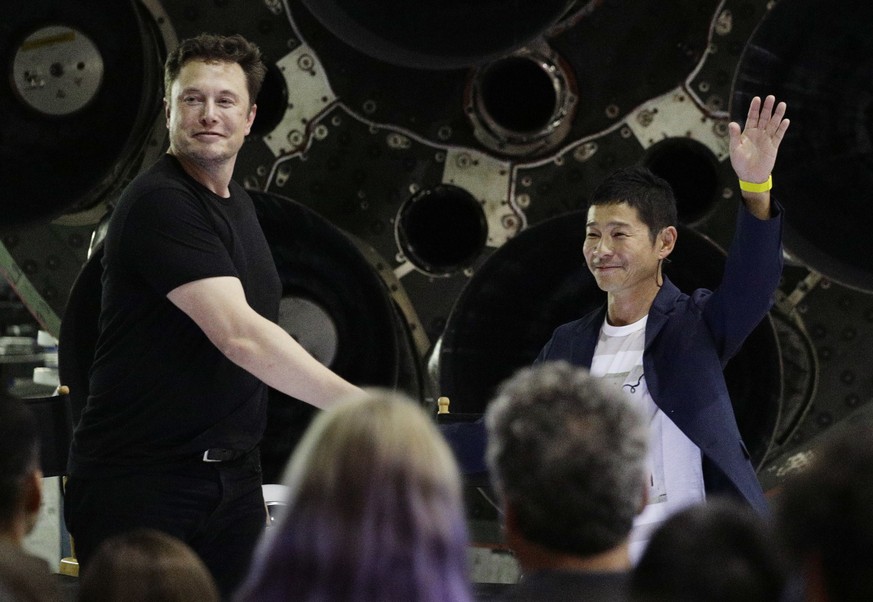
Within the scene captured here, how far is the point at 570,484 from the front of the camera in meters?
1.39

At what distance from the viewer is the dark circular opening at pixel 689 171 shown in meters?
3.73

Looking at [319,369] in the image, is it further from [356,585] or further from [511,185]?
[511,185]

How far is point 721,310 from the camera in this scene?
2514 mm

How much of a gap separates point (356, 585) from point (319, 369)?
0.98m

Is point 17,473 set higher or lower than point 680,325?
lower

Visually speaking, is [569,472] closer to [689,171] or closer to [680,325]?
[680,325]

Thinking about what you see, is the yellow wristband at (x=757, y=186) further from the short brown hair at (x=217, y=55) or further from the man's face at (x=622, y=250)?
the short brown hair at (x=217, y=55)

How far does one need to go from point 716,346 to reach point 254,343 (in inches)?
36.6

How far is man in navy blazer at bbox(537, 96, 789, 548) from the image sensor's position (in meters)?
2.43

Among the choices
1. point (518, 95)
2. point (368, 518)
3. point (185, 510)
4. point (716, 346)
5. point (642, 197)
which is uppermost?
point (518, 95)

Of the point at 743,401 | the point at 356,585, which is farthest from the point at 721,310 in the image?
the point at 356,585

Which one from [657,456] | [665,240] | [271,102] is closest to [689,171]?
[665,240]

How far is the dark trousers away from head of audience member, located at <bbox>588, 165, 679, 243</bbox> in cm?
92

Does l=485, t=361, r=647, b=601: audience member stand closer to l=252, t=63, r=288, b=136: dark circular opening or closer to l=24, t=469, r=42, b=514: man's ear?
l=24, t=469, r=42, b=514: man's ear
